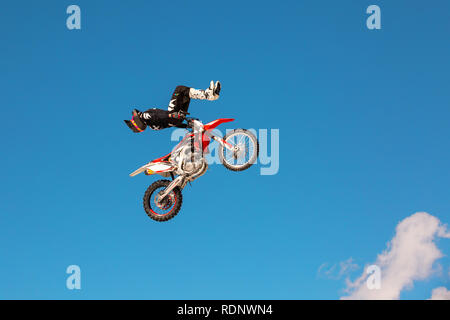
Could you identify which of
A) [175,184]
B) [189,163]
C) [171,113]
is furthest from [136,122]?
[175,184]

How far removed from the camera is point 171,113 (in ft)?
68.4

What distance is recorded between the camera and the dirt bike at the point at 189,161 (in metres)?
20.2

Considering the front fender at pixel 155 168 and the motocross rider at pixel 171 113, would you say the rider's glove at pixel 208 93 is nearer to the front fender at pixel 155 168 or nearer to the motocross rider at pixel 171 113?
the motocross rider at pixel 171 113

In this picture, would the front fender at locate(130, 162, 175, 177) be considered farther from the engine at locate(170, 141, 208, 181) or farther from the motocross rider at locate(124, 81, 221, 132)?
the motocross rider at locate(124, 81, 221, 132)

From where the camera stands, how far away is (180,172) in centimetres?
2134

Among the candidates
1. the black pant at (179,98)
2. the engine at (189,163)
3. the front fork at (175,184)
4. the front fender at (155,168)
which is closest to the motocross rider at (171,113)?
the black pant at (179,98)

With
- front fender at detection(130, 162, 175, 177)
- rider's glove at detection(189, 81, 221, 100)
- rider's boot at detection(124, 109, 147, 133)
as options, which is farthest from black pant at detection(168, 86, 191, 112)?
front fender at detection(130, 162, 175, 177)

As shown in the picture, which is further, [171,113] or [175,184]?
[175,184]

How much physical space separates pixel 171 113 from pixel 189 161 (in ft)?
6.10

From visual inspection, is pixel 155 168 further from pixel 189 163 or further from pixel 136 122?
pixel 136 122

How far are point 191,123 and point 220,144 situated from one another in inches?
53.4
